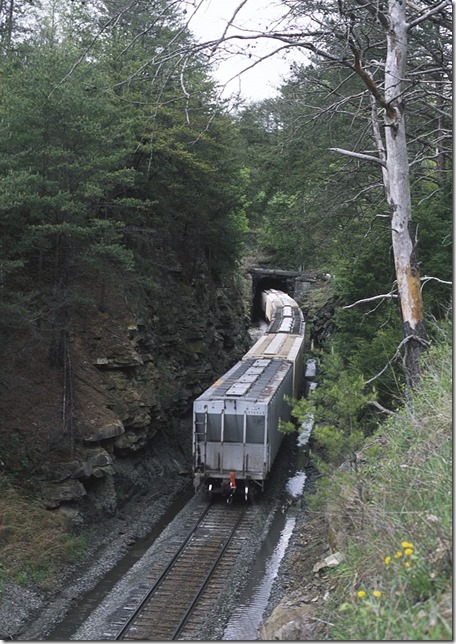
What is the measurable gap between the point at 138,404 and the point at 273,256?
1651 inches

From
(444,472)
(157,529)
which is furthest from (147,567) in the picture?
(444,472)

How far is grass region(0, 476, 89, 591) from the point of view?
46.2 feet

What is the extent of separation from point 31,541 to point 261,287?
52828mm

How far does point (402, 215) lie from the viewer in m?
9.27

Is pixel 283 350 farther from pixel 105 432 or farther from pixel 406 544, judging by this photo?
pixel 406 544

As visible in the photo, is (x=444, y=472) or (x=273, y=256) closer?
(x=444, y=472)

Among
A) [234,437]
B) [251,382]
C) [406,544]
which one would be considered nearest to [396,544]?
[406,544]

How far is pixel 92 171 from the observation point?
62.3 ft

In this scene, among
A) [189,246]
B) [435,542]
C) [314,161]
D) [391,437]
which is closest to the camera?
[435,542]

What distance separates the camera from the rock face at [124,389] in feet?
58.0

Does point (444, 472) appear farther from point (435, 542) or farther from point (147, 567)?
point (147, 567)

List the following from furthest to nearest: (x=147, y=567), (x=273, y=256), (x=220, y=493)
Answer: (x=273, y=256), (x=220, y=493), (x=147, y=567)

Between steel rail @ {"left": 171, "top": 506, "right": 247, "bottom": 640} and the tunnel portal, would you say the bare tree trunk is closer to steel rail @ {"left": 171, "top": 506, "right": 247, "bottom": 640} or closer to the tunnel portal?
steel rail @ {"left": 171, "top": 506, "right": 247, "bottom": 640}

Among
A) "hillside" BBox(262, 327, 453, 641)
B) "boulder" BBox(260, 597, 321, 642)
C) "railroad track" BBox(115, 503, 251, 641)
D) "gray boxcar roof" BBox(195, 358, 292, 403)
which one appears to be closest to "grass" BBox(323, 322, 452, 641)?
"hillside" BBox(262, 327, 453, 641)
